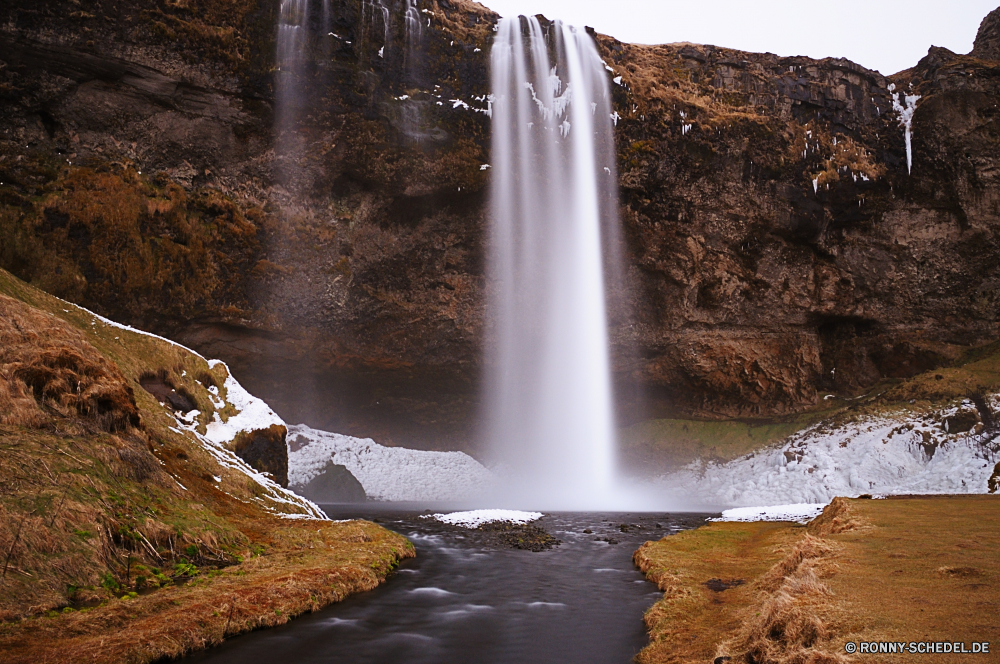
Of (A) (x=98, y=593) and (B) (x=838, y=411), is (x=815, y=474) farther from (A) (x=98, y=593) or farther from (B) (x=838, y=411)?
(A) (x=98, y=593)

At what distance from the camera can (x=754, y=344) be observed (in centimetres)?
5122

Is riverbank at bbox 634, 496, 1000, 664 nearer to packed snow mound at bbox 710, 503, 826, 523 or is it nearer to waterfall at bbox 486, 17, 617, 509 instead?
packed snow mound at bbox 710, 503, 826, 523

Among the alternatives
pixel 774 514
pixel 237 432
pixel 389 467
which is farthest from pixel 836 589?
pixel 389 467

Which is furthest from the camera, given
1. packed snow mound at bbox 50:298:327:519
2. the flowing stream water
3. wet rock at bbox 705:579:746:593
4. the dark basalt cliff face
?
the dark basalt cliff face

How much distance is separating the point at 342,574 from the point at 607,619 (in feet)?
18.4

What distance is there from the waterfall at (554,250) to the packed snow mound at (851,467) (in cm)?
908

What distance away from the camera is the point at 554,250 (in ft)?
150

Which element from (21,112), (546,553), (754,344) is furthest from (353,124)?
(754,344)

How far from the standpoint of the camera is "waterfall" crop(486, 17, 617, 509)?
43.4 metres

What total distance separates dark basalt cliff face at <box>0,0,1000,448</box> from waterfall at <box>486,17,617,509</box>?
1.76 meters

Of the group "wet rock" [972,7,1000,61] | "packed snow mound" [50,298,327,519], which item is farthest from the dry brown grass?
"wet rock" [972,7,1000,61]

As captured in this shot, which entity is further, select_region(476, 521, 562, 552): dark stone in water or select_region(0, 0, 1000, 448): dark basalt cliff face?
select_region(0, 0, 1000, 448): dark basalt cliff face

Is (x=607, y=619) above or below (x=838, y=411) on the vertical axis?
below

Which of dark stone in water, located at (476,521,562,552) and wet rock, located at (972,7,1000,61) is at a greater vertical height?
wet rock, located at (972,7,1000,61)
